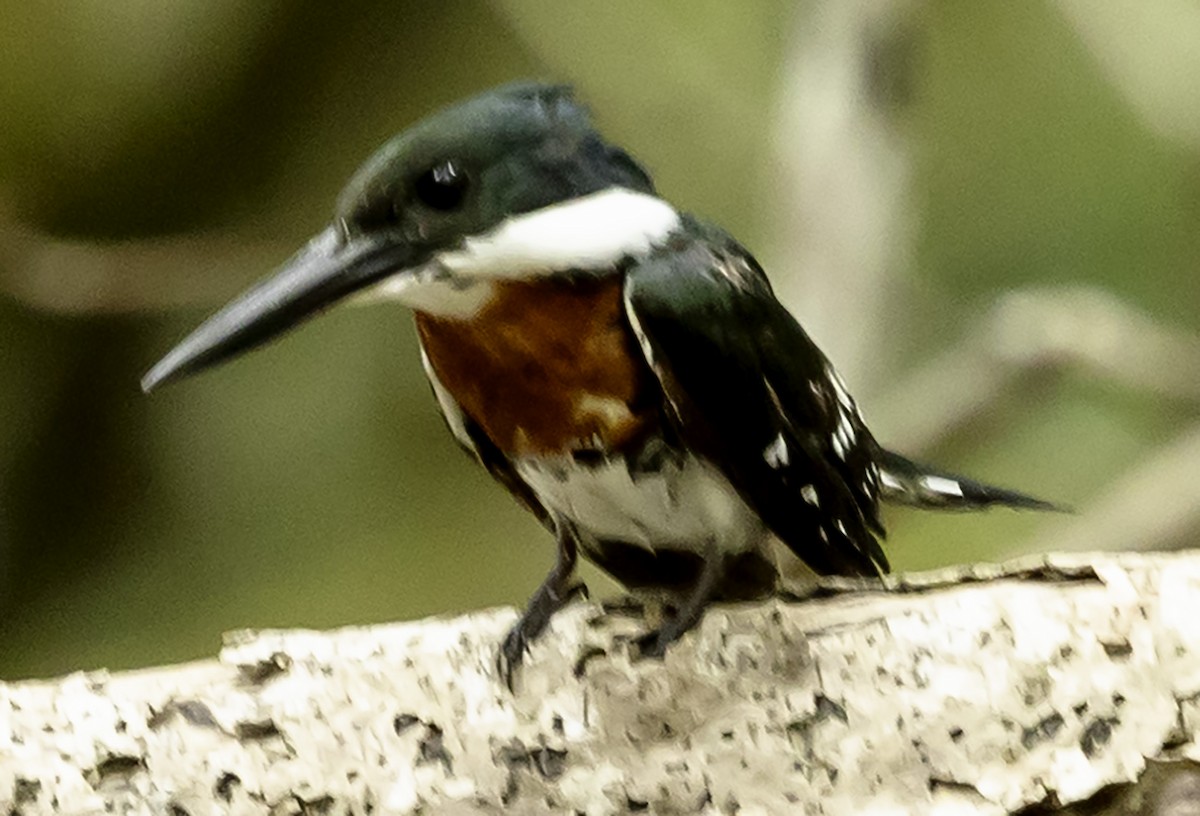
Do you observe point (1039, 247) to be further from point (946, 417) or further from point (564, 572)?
point (564, 572)

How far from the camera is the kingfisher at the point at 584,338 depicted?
94cm

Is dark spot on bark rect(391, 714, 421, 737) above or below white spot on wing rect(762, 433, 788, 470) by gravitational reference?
below

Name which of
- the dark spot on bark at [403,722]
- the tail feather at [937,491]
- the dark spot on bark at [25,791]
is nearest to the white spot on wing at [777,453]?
the tail feather at [937,491]

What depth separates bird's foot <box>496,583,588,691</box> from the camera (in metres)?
1.02

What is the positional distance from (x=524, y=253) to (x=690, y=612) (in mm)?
309

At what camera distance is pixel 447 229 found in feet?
3.06

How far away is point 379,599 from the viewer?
2.58 m

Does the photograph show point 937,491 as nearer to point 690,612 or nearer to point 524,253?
point 690,612

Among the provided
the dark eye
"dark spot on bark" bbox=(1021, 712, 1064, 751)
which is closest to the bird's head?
the dark eye

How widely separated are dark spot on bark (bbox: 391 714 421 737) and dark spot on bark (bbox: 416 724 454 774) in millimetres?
11

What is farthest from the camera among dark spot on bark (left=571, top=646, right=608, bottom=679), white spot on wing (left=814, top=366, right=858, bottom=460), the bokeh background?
the bokeh background

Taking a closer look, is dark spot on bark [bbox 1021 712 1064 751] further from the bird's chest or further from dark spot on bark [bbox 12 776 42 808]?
dark spot on bark [bbox 12 776 42 808]

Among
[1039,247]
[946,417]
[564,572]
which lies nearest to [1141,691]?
[564,572]

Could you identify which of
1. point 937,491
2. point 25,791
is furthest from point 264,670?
point 937,491
